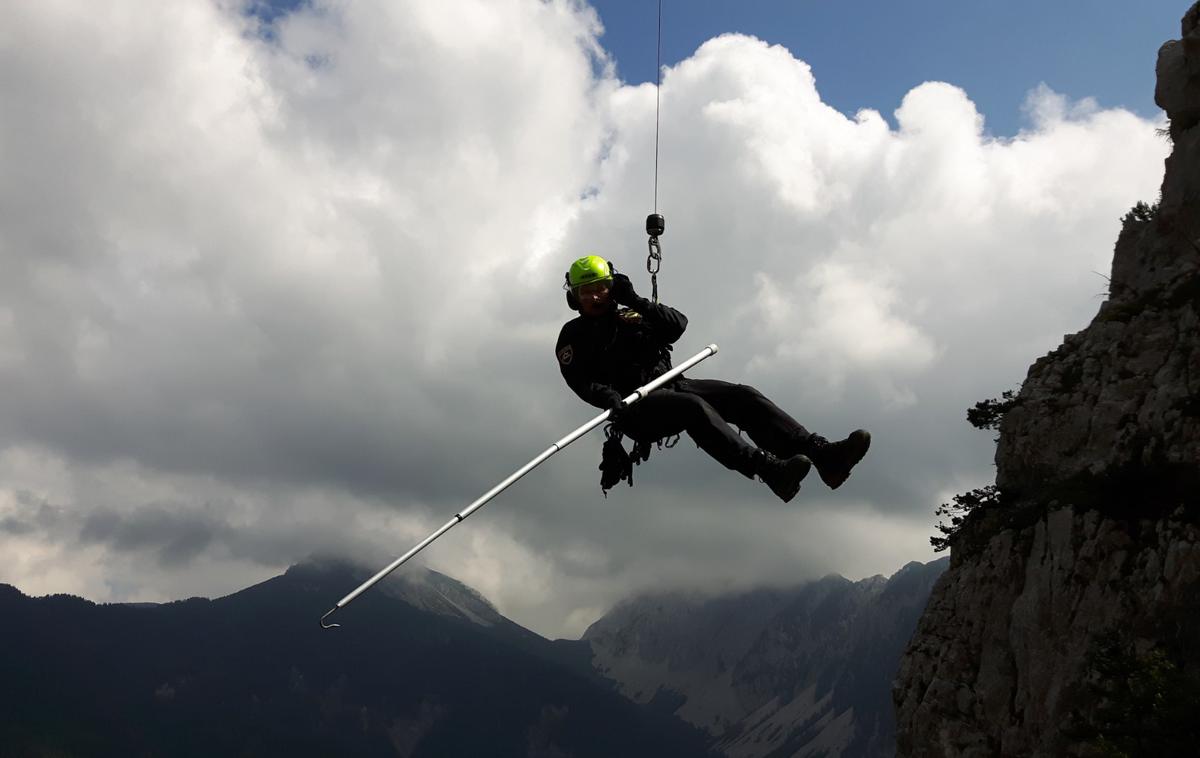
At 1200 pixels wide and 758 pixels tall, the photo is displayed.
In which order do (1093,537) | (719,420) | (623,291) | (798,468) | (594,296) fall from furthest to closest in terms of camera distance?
(1093,537) < (594,296) < (623,291) < (719,420) < (798,468)

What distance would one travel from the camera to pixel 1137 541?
2883cm

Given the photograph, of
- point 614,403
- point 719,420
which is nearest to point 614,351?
point 614,403

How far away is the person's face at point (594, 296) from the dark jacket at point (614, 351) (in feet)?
0.44

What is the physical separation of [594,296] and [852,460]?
10.9 feet

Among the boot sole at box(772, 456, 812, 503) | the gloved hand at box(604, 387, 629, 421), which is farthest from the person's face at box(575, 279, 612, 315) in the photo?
the boot sole at box(772, 456, 812, 503)

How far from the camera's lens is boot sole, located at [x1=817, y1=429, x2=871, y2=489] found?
11.2 metres

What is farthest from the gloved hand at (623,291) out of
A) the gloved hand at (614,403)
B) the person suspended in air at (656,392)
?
the gloved hand at (614,403)

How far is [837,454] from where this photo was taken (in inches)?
444

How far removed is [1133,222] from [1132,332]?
820cm

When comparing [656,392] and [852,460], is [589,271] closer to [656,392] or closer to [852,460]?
[656,392]

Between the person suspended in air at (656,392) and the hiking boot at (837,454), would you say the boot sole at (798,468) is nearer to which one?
the person suspended in air at (656,392)

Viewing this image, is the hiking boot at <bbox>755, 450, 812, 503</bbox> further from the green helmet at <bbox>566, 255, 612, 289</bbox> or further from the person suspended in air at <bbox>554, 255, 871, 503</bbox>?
the green helmet at <bbox>566, 255, 612, 289</bbox>

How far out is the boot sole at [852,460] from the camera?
11.2 meters

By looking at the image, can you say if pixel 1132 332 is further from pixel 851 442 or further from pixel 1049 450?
pixel 851 442
